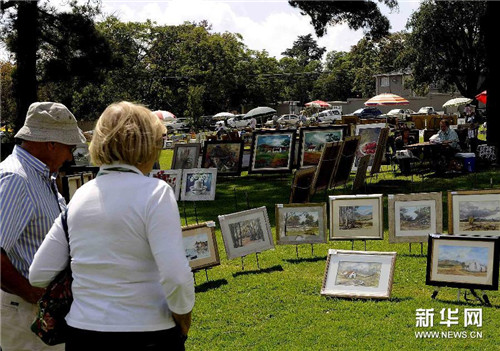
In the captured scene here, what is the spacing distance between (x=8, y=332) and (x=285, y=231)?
4.72m

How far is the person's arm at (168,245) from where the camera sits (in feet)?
6.89

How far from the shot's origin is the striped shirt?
2762 mm

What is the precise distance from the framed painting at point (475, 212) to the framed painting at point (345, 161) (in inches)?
216

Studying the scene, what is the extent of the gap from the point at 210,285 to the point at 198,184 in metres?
4.20

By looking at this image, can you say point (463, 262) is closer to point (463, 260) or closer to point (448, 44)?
point (463, 260)

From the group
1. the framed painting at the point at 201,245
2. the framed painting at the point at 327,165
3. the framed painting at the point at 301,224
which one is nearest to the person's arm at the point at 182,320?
the framed painting at the point at 201,245

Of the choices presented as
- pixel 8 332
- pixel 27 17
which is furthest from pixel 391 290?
pixel 27 17

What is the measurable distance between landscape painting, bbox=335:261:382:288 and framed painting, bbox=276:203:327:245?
1452 mm

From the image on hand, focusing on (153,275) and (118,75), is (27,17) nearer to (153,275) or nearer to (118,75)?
(153,275)

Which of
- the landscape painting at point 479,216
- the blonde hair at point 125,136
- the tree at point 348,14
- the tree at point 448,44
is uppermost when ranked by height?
the tree at point 448,44

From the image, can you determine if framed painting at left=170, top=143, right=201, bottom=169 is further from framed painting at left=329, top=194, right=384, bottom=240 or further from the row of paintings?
framed painting at left=329, top=194, right=384, bottom=240

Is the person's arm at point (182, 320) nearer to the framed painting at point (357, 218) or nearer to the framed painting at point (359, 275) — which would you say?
the framed painting at point (359, 275)

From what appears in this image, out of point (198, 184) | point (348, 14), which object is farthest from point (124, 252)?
point (348, 14)

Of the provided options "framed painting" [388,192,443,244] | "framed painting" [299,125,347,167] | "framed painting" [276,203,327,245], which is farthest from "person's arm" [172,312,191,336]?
"framed painting" [299,125,347,167]
